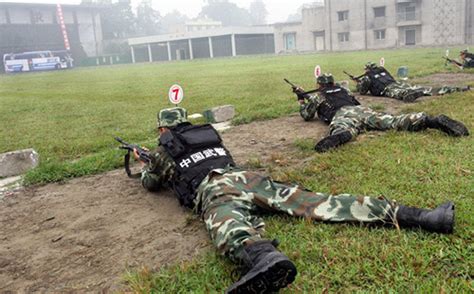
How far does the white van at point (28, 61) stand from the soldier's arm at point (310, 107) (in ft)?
176

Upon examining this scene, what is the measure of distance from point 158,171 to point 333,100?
3839mm

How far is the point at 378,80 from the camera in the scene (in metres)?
9.97

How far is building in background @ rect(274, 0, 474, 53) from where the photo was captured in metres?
42.8

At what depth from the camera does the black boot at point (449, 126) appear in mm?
5613

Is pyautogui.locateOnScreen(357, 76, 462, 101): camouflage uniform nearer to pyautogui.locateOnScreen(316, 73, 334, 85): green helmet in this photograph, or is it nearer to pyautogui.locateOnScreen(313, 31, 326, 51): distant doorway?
pyautogui.locateOnScreen(316, 73, 334, 85): green helmet

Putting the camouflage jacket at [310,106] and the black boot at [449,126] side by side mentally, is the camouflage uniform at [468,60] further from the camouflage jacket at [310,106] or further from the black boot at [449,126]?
the black boot at [449,126]

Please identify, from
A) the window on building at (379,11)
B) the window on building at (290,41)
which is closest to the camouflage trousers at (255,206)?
the window on building at (379,11)

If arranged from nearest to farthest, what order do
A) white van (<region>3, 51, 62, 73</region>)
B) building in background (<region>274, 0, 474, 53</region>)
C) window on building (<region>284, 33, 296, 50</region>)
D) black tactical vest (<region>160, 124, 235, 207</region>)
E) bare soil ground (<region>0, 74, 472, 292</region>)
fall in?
1. bare soil ground (<region>0, 74, 472, 292</region>)
2. black tactical vest (<region>160, 124, 235, 207</region>)
3. building in background (<region>274, 0, 474, 53</region>)
4. white van (<region>3, 51, 62, 73</region>)
5. window on building (<region>284, 33, 296, 50</region>)

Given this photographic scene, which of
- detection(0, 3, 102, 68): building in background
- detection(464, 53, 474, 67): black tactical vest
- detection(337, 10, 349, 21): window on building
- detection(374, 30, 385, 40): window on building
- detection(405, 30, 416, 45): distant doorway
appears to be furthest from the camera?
detection(0, 3, 102, 68): building in background

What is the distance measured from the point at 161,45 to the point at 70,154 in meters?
65.1

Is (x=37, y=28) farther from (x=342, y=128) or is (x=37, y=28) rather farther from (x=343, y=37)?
(x=342, y=128)

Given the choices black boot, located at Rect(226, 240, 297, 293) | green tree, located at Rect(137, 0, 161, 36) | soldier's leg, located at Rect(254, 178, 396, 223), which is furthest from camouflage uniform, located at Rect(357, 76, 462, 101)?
green tree, located at Rect(137, 0, 161, 36)

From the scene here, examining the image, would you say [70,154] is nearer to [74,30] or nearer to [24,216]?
[24,216]

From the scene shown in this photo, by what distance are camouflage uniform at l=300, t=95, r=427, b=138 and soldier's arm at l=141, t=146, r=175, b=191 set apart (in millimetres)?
2824
